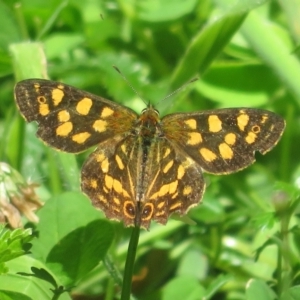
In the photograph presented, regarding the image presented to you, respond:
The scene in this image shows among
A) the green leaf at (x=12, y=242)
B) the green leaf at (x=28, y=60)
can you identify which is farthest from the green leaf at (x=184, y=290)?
the green leaf at (x=28, y=60)

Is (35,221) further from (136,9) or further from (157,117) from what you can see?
(136,9)

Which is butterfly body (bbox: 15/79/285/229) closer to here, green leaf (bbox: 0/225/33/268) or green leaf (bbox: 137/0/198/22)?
green leaf (bbox: 0/225/33/268)

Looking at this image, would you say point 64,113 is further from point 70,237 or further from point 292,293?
point 292,293

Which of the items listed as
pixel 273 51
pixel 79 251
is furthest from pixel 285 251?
pixel 273 51

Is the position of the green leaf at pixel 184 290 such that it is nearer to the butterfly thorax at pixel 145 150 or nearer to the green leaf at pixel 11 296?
the butterfly thorax at pixel 145 150

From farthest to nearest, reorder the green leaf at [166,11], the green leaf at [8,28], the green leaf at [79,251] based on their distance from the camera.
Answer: the green leaf at [166,11], the green leaf at [8,28], the green leaf at [79,251]

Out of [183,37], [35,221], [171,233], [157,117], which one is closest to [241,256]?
[171,233]

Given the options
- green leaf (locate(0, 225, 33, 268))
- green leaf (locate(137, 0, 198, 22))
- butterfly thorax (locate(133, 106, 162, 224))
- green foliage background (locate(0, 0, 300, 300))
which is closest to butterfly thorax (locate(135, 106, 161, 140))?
butterfly thorax (locate(133, 106, 162, 224))

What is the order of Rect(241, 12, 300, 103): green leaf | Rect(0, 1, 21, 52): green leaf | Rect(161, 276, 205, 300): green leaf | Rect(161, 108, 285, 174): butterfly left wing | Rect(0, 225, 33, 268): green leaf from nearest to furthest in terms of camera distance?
1. Rect(0, 225, 33, 268): green leaf
2. Rect(161, 108, 285, 174): butterfly left wing
3. Rect(161, 276, 205, 300): green leaf
4. Rect(241, 12, 300, 103): green leaf
5. Rect(0, 1, 21, 52): green leaf
